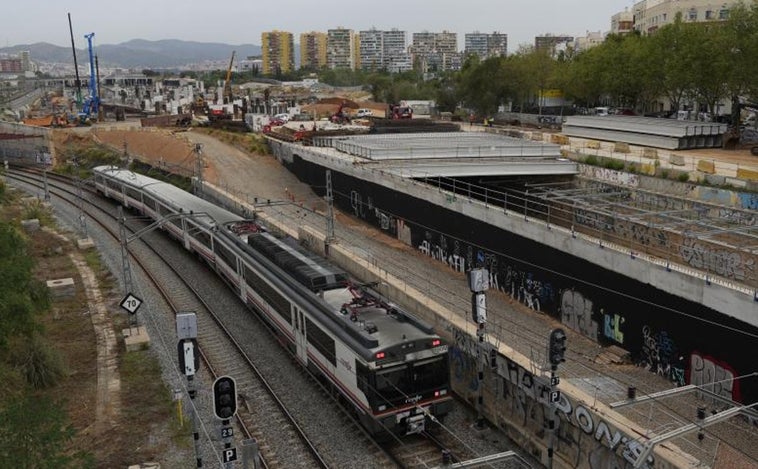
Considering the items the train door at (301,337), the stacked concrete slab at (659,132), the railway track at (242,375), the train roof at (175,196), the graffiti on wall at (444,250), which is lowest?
the railway track at (242,375)

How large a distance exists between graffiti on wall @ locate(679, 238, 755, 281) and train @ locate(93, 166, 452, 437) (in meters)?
10.4

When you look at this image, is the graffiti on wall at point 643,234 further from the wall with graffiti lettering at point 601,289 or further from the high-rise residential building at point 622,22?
the high-rise residential building at point 622,22

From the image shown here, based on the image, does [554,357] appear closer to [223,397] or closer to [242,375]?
[223,397]

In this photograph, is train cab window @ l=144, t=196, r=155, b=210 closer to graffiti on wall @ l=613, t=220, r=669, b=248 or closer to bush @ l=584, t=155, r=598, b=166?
graffiti on wall @ l=613, t=220, r=669, b=248

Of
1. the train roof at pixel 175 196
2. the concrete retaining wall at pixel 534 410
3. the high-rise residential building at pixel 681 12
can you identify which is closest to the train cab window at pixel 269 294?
the concrete retaining wall at pixel 534 410

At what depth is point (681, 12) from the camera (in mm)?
94188

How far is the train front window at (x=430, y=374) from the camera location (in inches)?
662

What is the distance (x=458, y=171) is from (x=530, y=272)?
15.6m

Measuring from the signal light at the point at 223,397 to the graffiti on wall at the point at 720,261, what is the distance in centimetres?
1566

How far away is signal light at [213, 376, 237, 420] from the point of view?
12953 mm

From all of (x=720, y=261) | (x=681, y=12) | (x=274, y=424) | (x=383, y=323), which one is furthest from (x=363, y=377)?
(x=681, y=12)

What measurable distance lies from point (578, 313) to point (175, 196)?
2645 centimetres

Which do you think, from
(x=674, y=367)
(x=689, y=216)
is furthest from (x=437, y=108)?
(x=674, y=367)

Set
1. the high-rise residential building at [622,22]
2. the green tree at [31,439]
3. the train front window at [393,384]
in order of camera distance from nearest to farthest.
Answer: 1. the green tree at [31,439]
2. the train front window at [393,384]
3. the high-rise residential building at [622,22]
